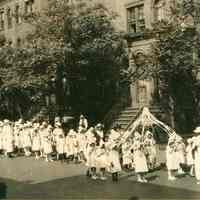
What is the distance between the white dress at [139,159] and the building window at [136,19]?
49.6ft

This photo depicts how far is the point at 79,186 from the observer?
19.7 m

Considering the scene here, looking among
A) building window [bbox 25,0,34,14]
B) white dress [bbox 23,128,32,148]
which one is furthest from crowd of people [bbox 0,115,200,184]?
building window [bbox 25,0,34,14]

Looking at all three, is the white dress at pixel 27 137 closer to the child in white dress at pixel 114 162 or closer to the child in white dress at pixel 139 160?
the child in white dress at pixel 114 162

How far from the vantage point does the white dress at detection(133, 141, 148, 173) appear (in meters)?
20.3

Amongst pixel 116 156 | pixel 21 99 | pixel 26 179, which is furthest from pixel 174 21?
pixel 21 99

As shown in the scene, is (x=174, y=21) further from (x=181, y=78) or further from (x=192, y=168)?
(x=192, y=168)

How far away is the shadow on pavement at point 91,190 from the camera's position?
1738 centimetres

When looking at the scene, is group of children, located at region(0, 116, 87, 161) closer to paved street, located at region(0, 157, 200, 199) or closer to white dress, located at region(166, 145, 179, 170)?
paved street, located at region(0, 157, 200, 199)

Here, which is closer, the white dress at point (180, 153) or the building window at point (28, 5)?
the white dress at point (180, 153)

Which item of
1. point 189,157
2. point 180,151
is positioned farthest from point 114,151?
point 189,157

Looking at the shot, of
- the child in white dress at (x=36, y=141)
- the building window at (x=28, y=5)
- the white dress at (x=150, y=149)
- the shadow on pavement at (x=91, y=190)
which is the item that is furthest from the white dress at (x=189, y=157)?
the building window at (x=28, y=5)

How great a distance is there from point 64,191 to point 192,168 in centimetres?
449

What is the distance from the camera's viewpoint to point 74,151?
25.6 m

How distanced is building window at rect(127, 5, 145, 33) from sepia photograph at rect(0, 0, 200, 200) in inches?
2.3
